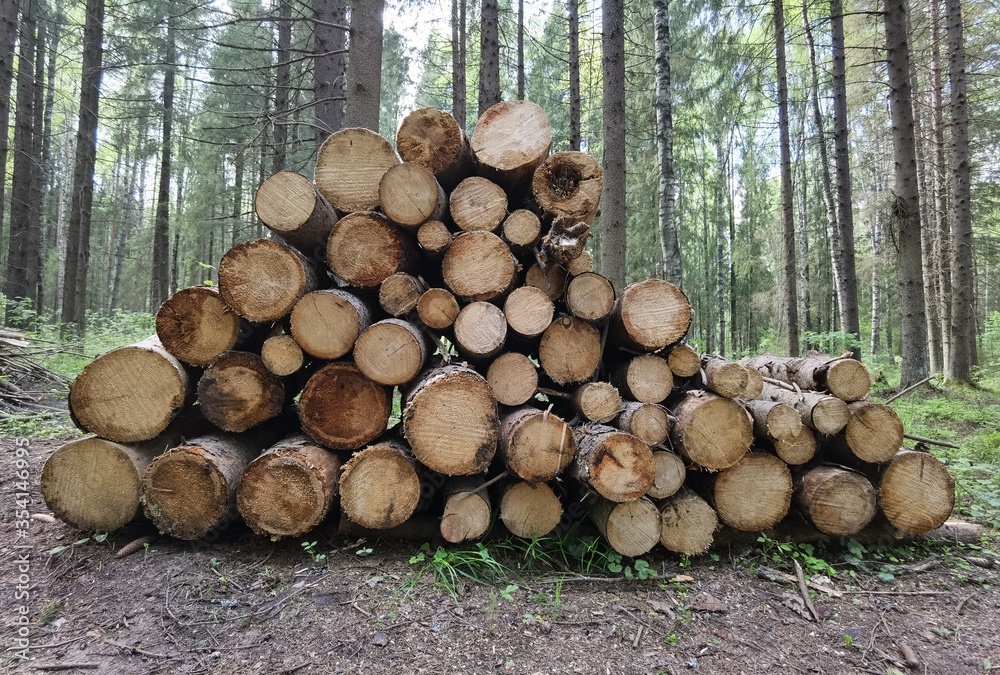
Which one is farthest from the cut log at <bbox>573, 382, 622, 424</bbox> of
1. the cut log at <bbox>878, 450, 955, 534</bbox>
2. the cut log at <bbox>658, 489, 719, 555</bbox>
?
the cut log at <bbox>878, 450, 955, 534</bbox>

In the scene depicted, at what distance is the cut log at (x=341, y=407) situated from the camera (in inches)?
110

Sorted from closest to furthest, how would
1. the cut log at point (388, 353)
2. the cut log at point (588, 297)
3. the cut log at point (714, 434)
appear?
the cut log at point (388, 353), the cut log at point (714, 434), the cut log at point (588, 297)

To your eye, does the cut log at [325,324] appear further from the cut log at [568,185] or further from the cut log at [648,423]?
the cut log at [648,423]

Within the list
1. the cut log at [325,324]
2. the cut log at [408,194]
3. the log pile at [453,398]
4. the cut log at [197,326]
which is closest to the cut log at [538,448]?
the log pile at [453,398]

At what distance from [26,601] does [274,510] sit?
1.16m

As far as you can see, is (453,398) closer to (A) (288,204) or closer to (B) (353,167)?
(A) (288,204)

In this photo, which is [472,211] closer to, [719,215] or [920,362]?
[920,362]

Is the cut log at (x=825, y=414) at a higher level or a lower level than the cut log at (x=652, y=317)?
lower

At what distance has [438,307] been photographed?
9.72 ft

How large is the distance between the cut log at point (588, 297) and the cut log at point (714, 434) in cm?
86

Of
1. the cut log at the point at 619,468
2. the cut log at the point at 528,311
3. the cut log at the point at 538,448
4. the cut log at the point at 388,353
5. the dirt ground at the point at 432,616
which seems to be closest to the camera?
the dirt ground at the point at 432,616

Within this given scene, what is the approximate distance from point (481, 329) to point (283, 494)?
150cm

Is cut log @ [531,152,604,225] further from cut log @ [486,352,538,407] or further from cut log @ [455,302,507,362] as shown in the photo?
cut log @ [486,352,538,407]

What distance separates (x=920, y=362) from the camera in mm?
7117
